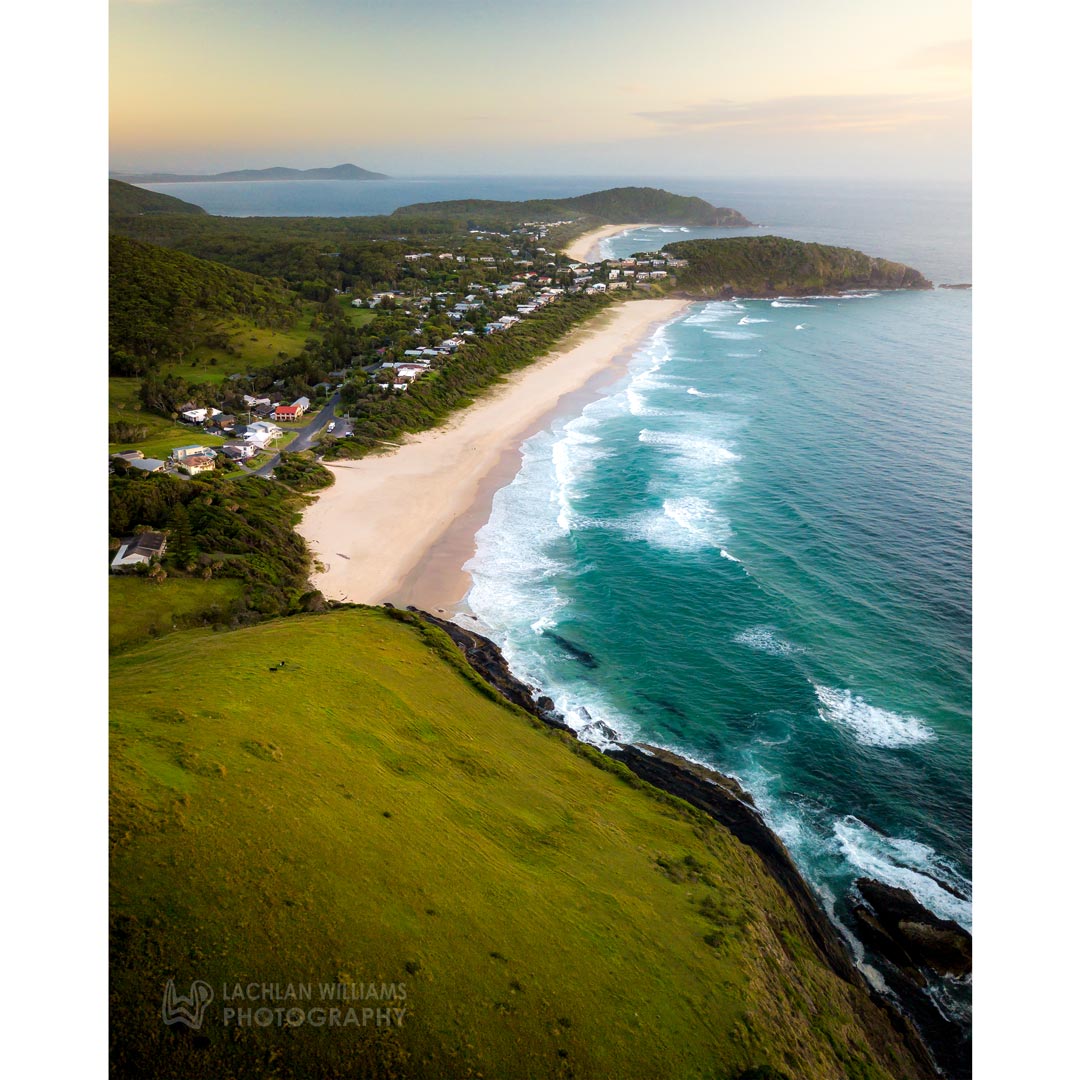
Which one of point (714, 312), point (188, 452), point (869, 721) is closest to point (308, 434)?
point (188, 452)

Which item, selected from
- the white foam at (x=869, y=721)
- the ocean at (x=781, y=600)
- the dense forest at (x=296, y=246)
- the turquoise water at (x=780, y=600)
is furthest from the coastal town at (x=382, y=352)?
the white foam at (x=869, y=721)

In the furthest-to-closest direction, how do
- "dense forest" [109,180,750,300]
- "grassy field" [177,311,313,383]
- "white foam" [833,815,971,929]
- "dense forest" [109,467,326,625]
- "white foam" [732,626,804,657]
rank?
1. "dense forest" [109,180,750,300]
2. "grassy field" [177,311,313,383]
3. "dense forest" [109,467,326,625]
4. "white foam" [732,626,804,657]
5. "white foam" [833,815,971,929]

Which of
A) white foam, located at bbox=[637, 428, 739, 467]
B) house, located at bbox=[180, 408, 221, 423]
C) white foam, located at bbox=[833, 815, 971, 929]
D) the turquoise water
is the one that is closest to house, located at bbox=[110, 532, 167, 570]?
the turquoise water

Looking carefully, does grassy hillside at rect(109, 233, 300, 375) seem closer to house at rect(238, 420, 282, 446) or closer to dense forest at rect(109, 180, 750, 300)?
dense forest at rect(109, 180, 750, 300)

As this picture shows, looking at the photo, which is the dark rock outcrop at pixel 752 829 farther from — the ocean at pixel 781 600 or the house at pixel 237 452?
the house at pixel 237 452

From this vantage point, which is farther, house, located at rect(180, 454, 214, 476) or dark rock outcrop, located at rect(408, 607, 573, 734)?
house, located at rect(180, 454, 214, 476)

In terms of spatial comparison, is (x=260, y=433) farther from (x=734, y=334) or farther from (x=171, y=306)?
(x=734, y=334)
